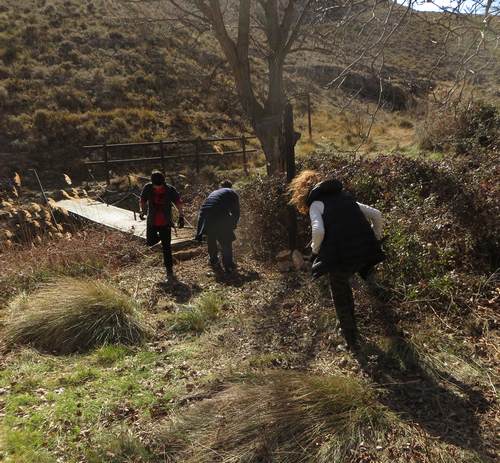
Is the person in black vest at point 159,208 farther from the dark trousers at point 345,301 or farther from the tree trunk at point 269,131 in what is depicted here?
the dark trousers at point 345,301

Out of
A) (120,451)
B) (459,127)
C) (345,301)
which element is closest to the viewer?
Answer: (120,451)

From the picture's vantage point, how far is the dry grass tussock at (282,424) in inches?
130

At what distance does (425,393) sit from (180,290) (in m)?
3.94

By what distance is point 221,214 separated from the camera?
742 cm

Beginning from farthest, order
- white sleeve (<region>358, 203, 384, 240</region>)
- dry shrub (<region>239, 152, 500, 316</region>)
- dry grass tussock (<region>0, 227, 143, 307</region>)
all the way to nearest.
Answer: dry grass tussock (<region>0, 227, 143, 307</region>) < dry shrub (<region>239, 152, 500, 316</region>) < white sleeve (<region>358, 203, 384, 240</region>)

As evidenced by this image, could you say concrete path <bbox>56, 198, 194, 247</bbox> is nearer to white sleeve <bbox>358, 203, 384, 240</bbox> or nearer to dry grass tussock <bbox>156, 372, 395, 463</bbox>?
white sleeve <bbox>358, 203, 384, 240</bbox>

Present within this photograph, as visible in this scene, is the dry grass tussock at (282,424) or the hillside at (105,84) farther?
the hillside at (105,84)

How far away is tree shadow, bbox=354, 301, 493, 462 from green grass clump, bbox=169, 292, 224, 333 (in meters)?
1.88

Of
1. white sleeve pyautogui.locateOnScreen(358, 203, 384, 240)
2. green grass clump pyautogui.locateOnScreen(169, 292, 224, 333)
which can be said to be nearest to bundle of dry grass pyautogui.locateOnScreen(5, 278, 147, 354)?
green grass clump pyautogui.locateOnScreen(169, 292, 224, 333)

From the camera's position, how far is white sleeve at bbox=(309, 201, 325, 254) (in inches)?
172

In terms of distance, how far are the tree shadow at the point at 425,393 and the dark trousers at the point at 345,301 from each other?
17 centimetres

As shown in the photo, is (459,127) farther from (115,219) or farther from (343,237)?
(343,237)

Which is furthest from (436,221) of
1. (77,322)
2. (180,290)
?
(77,322)

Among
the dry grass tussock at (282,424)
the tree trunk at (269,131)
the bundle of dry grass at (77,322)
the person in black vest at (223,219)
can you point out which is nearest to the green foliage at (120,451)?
the dry grass tussock at (282,424)
